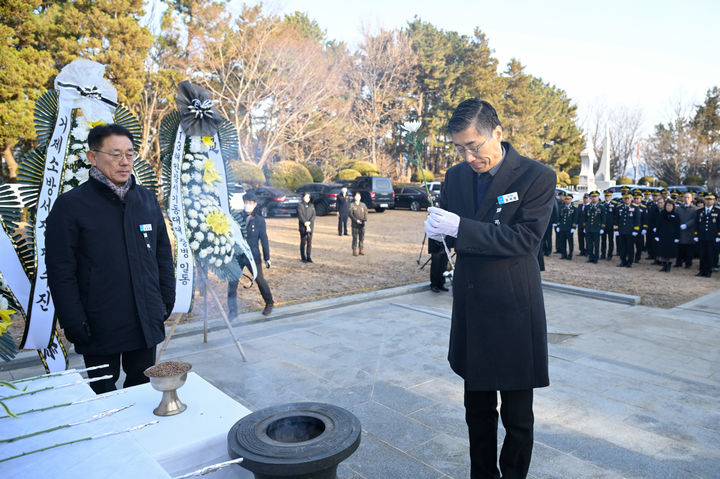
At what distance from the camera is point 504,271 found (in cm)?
236

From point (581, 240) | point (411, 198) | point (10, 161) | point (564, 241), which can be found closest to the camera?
point (564, 241)

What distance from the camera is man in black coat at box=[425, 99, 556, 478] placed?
2271 millimetres

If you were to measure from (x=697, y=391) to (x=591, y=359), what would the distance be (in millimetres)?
1024

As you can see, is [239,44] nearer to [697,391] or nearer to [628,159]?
[697,391]

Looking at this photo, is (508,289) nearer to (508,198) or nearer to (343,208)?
(508,198)

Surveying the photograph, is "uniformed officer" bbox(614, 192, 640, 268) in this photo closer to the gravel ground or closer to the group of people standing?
the group of people standing

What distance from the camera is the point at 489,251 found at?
2.25 meters

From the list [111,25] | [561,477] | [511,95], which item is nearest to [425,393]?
[561,477]

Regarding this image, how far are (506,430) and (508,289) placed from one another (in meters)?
0.73

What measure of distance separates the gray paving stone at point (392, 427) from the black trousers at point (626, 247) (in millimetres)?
11118

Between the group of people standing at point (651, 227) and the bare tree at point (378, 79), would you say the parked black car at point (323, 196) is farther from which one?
the bare tree at point (378, 79)

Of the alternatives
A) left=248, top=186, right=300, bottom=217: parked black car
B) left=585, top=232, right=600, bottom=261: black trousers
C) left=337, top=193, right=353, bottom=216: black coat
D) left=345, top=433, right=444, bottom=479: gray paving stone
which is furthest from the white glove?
left=248, top=186, right=300, bottom=217: parked black car

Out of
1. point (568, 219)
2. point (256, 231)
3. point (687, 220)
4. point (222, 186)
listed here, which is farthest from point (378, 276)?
point (687, 220)

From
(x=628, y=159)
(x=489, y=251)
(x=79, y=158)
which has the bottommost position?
(x=489, y=251)
